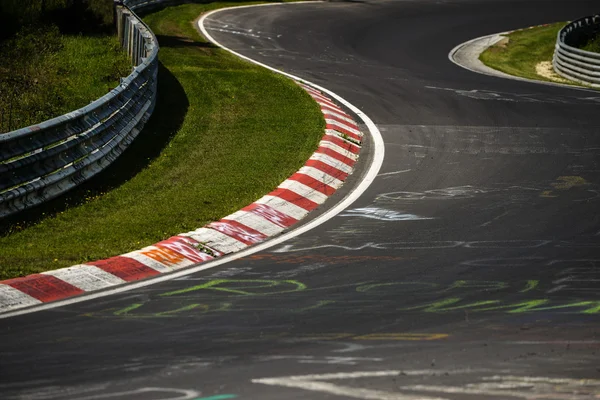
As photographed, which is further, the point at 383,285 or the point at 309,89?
the point at 309,89

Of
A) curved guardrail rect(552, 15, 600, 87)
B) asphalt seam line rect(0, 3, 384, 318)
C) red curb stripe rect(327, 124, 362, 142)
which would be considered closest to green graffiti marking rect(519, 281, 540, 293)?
asphalt seam line rect(0, 3, 384, 318)

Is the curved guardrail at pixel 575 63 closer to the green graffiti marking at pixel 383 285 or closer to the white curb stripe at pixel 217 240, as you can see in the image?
the white curb stripe at pixel 217 240

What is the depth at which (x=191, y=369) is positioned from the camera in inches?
229

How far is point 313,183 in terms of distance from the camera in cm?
1146

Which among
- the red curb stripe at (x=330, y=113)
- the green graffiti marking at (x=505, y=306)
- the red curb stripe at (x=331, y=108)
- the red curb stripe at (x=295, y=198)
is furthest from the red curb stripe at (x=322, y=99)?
the green graffiti marking at (x=505, y=306)

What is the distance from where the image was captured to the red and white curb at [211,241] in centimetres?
761

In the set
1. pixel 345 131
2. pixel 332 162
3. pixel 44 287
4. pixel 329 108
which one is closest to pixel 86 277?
pixel 44 287

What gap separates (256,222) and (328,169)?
2518 mm

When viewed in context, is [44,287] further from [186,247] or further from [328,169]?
[328,169]

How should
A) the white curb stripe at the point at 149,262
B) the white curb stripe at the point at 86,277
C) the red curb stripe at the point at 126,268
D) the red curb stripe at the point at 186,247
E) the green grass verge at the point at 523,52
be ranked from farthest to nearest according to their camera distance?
the green grass verge at the point at 523,52 → the red curb stripe at the point at 186,247 → the white curb stripe at the point at 149,262 → the red curb stripe at the point at 126,268 → the white curb stripe at the point at 86,277

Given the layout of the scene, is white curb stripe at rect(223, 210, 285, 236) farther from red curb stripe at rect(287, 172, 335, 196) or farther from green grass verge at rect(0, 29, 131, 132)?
green grass verge at rect(0, 29, 131, 132)

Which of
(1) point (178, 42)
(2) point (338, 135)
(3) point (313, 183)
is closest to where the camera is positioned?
(3) point (313, 183)

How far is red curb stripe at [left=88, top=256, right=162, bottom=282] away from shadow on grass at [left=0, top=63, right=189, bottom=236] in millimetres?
1576

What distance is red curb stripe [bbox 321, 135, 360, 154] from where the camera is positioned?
13.4m
